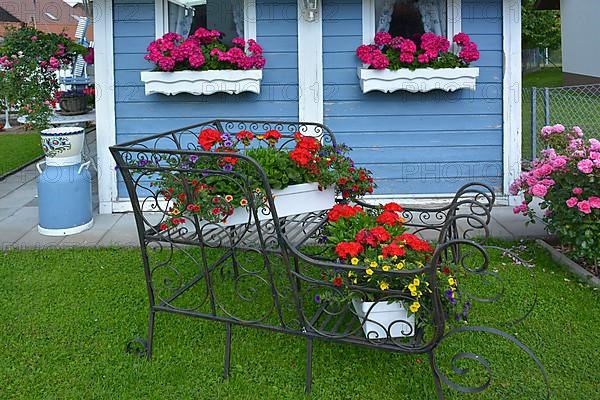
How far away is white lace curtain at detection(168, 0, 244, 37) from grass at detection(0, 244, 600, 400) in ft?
8.51

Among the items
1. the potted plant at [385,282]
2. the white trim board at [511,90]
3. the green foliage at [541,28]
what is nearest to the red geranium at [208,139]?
the potted plant at [385,282]

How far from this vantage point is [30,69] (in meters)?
5.74

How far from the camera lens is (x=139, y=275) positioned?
3895mm

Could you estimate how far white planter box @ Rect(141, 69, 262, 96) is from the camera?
512cm

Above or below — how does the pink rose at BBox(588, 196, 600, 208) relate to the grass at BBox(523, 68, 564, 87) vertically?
below

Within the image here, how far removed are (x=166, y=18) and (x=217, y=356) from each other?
3402 millimetres

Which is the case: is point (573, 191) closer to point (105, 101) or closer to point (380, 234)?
point (380, 234)

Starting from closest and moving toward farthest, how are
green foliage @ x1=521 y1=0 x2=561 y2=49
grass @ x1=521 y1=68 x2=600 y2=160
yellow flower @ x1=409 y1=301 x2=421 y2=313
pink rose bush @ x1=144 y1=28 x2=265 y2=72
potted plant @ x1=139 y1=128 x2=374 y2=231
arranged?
yellow flower @ x1=409 y1=301 x2=421 y2=313, potted plant @ x1=139 y1=128 x2=374 y2=231, pink rose bush @ x1=144 y1=28 x2=265 y2=72, grass @ x1=521 y1=68 x2=600 y2=160, green foliage @ x1=521 y1=0 x2=561 y2=49

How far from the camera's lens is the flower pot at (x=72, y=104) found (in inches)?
248

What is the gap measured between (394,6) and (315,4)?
731mm

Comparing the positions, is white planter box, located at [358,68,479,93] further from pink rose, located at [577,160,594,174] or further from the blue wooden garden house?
pink rose, located at [577,160,594,174]

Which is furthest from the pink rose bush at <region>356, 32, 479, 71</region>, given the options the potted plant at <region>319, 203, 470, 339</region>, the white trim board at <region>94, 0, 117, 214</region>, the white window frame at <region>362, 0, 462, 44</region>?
the potted plant at <region>319, 203, 470, 339</region>

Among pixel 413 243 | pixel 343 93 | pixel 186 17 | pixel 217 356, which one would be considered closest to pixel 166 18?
pixel 186 17

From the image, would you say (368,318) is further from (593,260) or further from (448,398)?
(593,260)
